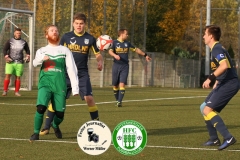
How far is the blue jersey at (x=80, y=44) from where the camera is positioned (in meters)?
13.5

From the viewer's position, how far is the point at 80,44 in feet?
44.4

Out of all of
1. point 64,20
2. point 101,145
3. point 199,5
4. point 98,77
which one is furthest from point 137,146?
point 199,5

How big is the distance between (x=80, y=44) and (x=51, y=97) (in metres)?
2.03

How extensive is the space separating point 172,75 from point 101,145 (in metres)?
45.4

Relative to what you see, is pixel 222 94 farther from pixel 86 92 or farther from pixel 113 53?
pixel 113 53

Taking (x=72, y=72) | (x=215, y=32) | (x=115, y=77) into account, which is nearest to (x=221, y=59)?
(x=215, y=32)

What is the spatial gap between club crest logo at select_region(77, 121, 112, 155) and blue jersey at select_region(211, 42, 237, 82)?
295cm

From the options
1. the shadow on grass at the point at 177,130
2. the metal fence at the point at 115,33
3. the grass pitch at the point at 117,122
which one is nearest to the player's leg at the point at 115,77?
the grass pitch at the point at 117,122

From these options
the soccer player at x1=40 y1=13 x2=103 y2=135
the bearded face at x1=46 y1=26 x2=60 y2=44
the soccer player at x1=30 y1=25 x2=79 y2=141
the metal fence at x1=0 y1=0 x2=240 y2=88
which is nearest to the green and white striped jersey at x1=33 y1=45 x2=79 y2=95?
the soccer player at x1=30 y1=25 x2=79 y2=141

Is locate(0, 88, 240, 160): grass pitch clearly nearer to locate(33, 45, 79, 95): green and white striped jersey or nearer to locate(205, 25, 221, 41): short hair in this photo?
locate(33, 45, 79, 95): green and white striped jersey

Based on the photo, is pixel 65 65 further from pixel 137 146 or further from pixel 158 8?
pixel 158 8

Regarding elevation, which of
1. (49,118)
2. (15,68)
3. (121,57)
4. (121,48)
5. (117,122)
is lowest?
(117,122)

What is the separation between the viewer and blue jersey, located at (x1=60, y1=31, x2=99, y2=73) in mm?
13523

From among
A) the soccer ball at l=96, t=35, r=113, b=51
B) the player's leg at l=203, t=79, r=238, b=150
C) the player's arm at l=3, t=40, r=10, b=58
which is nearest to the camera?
the player's leg at l=203, t=79, r=238, b=150
